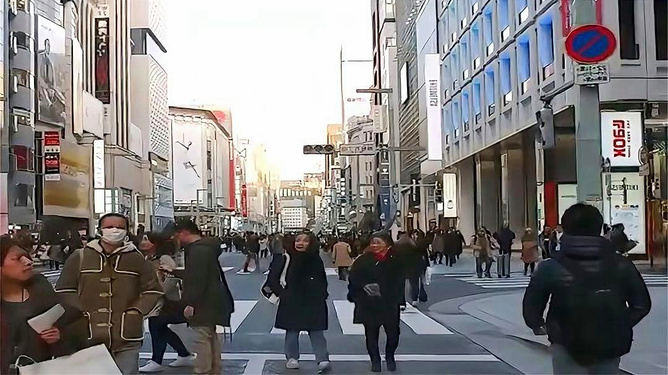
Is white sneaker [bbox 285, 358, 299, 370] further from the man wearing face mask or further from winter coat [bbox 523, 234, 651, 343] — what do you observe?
winter coat [bbox 523, 234, 651, 343]

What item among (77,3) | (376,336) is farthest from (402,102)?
(376,336)

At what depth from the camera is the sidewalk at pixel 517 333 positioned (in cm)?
1038

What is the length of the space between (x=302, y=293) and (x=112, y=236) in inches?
139

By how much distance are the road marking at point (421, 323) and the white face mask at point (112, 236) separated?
25.9 ft

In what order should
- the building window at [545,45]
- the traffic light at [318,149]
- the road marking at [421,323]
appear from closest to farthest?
the road marking at [421,323] < the building window at [545,45] < the traffic light at [318,149]

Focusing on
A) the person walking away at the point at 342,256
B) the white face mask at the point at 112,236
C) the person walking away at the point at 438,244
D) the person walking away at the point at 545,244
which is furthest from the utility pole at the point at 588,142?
the person walking away at the point at 438,244

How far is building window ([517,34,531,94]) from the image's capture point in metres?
34.5

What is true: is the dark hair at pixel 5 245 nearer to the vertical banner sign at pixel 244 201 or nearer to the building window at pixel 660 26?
the building window at pixel 660 26

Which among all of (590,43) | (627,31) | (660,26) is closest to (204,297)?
(590,43)

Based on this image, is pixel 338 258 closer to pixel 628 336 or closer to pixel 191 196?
pixel 628 336

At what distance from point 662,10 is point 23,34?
32.1 m

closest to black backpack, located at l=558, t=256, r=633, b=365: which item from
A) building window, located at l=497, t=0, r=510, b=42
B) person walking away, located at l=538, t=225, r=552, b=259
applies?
person walking away, located at l=538, t=225, r=552, b=259

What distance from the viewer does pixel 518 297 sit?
19422 millimetres

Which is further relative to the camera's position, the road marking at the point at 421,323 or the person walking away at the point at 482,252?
the person walking away at the point at 482,252
